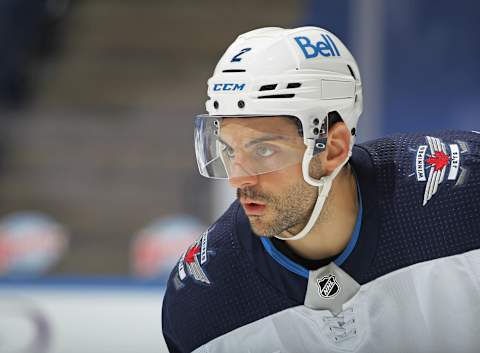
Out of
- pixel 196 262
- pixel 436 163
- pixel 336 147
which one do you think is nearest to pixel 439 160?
pixel 436 163

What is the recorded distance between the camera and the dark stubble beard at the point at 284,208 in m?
2.13

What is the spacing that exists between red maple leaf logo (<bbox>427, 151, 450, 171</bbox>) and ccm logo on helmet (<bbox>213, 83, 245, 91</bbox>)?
1.70 ft

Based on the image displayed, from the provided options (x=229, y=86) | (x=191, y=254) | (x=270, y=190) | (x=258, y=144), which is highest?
(x=229, y=86)

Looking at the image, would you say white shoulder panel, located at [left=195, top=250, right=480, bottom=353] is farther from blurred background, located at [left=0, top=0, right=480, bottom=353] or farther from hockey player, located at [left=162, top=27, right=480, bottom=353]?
blurred background, located at [left=0, top=0, right=480, bottom=353]

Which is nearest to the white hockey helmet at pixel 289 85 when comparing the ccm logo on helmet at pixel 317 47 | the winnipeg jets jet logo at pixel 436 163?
the ccm logo on helmet at pixel 317 47

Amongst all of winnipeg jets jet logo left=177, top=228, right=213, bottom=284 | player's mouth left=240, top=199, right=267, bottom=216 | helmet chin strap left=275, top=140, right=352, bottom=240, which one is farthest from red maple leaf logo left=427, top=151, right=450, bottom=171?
winnipeg jets jet logo left=177, top=228, right=213, bottom=284

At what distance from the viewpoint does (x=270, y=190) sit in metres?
2.14

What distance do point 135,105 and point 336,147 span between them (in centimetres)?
236

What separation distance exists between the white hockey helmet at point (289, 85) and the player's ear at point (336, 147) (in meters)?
0.02

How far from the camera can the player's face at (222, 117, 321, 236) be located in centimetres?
212

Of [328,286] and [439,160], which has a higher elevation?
[439,160]

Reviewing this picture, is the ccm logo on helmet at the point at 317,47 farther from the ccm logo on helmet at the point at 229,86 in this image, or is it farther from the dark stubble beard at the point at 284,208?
the dark stubble beard at the point at 284,208

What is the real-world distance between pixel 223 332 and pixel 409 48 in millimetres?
2206

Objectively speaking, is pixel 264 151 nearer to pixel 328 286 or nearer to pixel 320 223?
pixel 320 223
